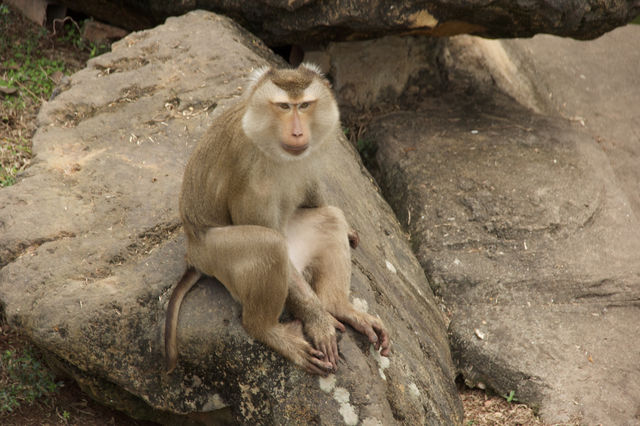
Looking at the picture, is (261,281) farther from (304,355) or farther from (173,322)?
(173,322)

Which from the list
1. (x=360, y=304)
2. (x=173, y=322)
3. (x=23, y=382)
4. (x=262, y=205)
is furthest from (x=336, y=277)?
(x=23, y=382)

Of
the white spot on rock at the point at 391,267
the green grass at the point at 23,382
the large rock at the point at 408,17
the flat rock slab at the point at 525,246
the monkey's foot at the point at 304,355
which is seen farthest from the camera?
the large rock at the point at 408,17

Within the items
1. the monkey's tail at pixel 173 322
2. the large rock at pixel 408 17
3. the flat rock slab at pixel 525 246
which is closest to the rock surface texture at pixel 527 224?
the flat rock slab at pixel 525 246

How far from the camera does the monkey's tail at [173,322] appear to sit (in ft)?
13.2

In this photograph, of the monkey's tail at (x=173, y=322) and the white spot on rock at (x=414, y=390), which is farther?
the white spot on rock at (x=414, y=390)

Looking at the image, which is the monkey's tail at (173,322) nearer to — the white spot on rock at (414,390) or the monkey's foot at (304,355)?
the monkey's foot at (304,355)

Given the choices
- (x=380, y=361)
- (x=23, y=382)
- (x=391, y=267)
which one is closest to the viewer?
(x=380, y=361)

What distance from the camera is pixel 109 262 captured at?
4.54m

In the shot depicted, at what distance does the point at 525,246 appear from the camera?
20.2 feet

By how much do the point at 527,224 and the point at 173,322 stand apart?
11.3ft

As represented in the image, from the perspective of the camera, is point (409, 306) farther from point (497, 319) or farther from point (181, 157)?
point (181, 157)

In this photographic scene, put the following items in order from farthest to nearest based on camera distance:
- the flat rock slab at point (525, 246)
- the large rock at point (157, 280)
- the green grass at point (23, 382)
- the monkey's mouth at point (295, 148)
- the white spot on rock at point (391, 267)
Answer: the flat rock slab at point (525, 246)
the white spot on rock at point (391, 267)
the green grass at point (23, 382)
the large rock at point (157, 280)
the monkey's mouth at point (295, 148)

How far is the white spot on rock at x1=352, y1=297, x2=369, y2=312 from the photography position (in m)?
4.34

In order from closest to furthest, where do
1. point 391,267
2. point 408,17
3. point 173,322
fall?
1. point 173,322
2. point 391,267
3. point 408,17
